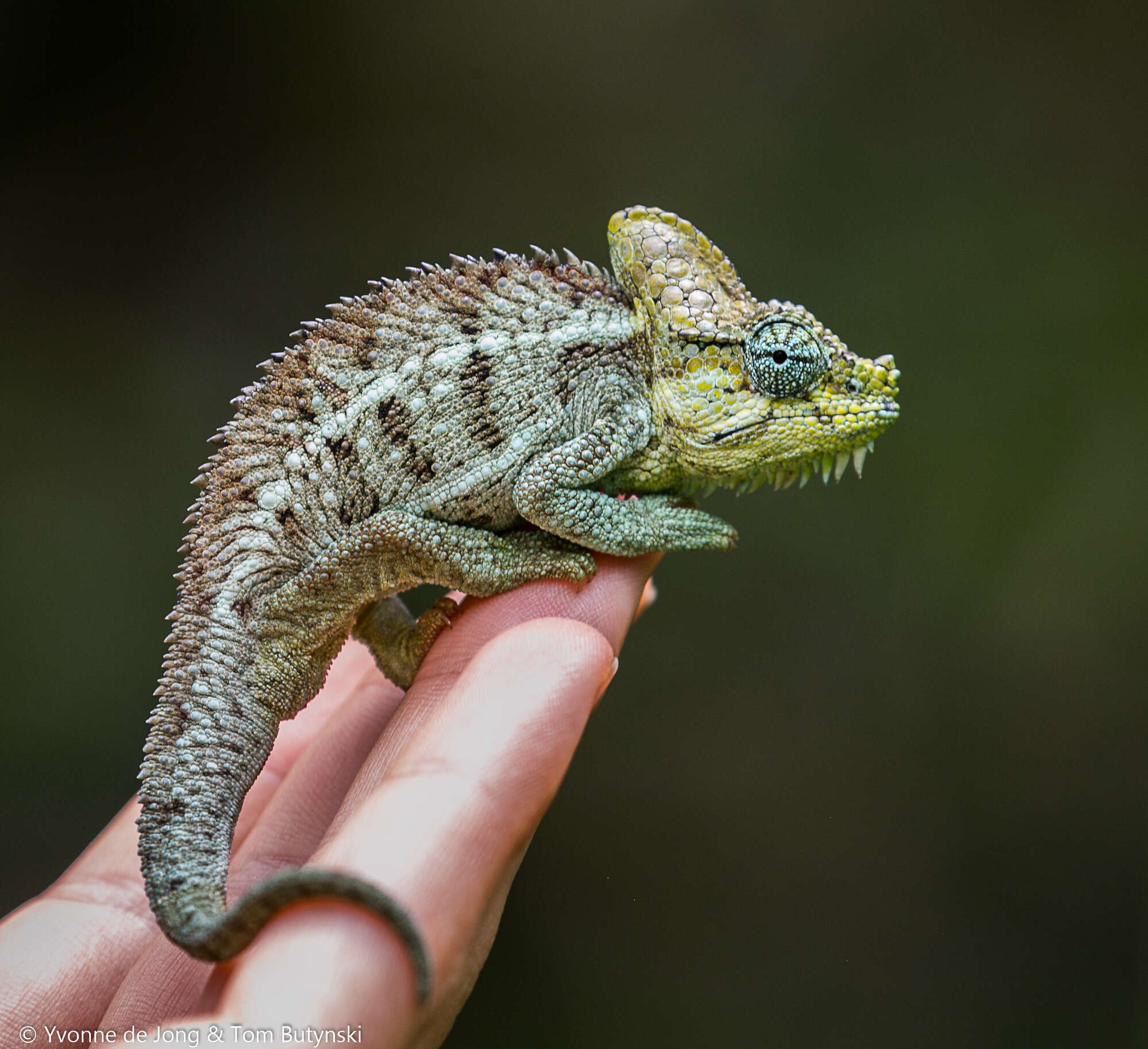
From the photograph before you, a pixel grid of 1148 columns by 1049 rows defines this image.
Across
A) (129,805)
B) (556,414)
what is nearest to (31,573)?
(129,805)

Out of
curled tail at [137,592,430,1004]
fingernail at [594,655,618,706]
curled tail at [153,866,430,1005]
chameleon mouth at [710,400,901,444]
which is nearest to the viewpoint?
curled tail at [153,866,430,1005]

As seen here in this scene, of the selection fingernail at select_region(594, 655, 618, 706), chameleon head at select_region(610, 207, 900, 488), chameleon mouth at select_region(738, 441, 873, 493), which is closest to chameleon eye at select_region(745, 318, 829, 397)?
chameleon head at select_region(610, 207, 900, 488)

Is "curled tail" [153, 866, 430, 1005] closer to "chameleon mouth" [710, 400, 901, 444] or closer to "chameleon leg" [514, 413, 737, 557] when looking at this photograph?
"chameleon leg" [514, 413, 737, 557]

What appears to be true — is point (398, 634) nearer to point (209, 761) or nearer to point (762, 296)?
point (209, 761)

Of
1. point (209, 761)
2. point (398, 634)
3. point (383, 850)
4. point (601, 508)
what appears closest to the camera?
point (383, 850)

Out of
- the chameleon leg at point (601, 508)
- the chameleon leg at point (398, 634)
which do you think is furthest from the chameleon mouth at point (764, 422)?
the chameleon leg at point (398, 634)

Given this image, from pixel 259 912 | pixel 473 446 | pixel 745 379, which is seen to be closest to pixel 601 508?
pixel 473 446
